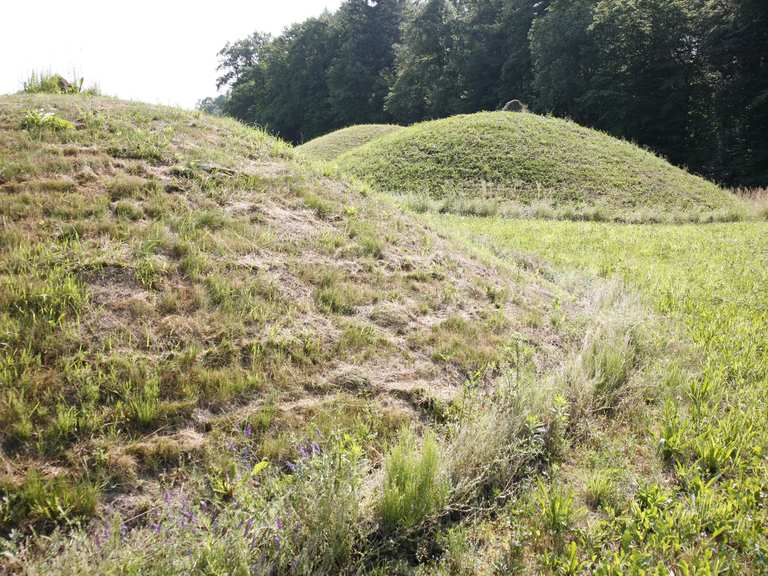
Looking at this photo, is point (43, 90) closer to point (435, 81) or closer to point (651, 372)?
point (651, 372)

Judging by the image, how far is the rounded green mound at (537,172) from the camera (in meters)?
16.2

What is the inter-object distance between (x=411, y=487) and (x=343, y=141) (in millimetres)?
27497

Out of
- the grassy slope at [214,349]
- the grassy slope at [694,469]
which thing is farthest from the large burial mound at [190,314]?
the grassy slope at [694,469]

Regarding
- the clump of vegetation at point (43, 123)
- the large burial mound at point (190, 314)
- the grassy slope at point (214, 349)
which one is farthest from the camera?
the clump of vegetation at point (43, 123)

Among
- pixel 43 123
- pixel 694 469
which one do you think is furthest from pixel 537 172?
pixel 694 469

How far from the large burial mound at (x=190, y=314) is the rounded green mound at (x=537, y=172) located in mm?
10271

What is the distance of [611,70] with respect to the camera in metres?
32.1

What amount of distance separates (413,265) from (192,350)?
9.86 feet

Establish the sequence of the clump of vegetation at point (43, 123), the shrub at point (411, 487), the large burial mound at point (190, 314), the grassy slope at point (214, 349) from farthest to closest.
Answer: the clump of vegetation at point (43, 123), the large burial mound at point (190, 314), the shrub at point (411, 487), the grassy slope at point (214, 349)

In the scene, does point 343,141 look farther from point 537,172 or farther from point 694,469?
point 694,469

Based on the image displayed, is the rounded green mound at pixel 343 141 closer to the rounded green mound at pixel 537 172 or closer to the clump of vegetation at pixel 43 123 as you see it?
the rounded green mound at pixel 537 172

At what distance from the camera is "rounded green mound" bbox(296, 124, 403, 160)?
27.0 m

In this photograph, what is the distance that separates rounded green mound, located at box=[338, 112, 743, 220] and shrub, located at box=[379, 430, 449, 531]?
13.3 metres

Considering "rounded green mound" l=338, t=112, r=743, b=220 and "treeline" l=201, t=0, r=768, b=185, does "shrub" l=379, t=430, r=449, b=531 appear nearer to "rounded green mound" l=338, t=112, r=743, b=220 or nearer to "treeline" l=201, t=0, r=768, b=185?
"rounded green mound" l=338, t=112, r=743, b=220
